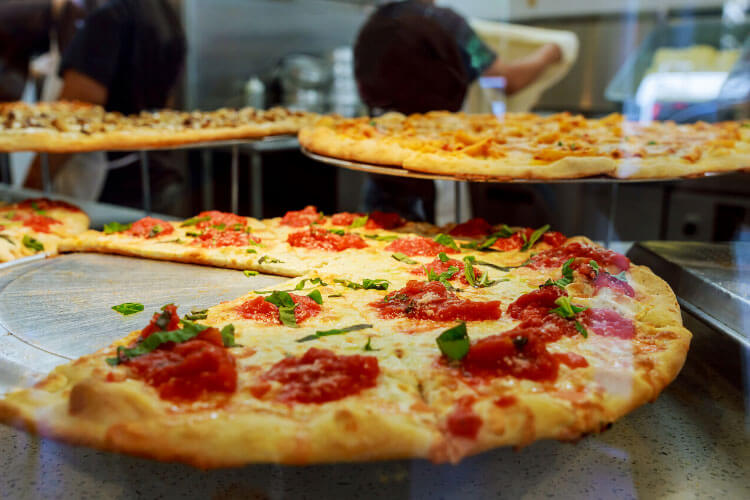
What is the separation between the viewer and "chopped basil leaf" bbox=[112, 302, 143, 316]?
2120 millimetres

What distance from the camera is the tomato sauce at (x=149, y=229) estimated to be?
2936 mm

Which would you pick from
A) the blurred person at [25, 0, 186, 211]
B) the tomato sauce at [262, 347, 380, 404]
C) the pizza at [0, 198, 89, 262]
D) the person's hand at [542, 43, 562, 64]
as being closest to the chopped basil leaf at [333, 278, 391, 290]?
the tomato sauce at [262, 347, 380, 404]

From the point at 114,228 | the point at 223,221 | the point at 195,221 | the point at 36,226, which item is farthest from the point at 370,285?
the point at 36,226

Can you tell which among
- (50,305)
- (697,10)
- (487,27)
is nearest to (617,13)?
(697,10)

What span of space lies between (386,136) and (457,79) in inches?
37.8

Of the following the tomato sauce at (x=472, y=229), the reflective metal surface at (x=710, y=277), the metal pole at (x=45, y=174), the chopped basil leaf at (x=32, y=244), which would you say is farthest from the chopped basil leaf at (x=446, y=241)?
the metal pole at (x=45, y=174)

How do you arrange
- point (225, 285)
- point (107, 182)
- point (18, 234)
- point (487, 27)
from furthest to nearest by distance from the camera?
1. point (107, 182)
2. point (487, 27)
3. point (18, 234)
4. point (225, 285)

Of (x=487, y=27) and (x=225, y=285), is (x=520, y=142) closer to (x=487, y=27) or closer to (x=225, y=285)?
(x=487, y=27)

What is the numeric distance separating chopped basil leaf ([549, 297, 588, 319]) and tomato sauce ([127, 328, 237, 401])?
869 millimetres

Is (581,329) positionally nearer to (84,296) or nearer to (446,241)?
(446,241)

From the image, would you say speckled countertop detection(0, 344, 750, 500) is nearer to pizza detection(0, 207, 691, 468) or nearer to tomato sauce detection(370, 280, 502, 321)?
pizza detection(0, 207, 691, 468)

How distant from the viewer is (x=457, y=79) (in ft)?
12.9

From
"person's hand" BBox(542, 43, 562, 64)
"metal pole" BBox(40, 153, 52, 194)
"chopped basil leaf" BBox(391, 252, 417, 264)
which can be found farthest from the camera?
"metal pole" BBox(40, 153, 52, 194)

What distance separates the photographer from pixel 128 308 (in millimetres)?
2135
